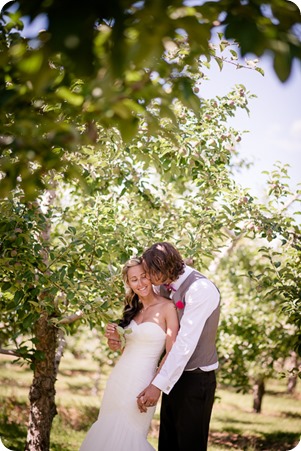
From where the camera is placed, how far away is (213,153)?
3625mm

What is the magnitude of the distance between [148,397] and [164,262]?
2.11 ft

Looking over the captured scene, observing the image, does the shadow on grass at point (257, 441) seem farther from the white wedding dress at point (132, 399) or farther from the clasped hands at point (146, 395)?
the clasped hands at point (146, 395)

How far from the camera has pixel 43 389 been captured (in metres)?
3.69

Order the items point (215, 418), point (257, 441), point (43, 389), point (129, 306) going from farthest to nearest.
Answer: point (215, 418) → point (257, 441) → point (43, 389) → point (129, 306)

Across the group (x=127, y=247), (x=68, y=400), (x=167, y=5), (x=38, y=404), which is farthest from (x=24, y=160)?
(x=68, y=400)

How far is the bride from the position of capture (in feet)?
8.60

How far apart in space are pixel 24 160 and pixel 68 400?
24.1 feet

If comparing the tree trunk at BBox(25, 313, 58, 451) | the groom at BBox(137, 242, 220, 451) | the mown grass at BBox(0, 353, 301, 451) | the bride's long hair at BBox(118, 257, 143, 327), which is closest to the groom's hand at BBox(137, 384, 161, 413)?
the groom at BBox(137, 242, 220, 451)

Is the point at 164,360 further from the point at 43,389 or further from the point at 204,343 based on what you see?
the point at 43,389


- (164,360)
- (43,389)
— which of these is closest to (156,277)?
(164,360)

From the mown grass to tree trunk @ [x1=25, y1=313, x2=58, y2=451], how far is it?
2.65ft

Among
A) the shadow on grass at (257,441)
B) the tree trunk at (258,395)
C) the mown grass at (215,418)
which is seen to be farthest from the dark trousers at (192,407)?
the tree trunk at (258,395)

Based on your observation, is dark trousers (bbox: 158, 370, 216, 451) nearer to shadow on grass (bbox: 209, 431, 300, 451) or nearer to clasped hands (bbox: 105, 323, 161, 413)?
clasped hands (bbox: 105, 323, 161, 413)

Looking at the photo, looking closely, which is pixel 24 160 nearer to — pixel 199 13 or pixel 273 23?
pixel 199 13
